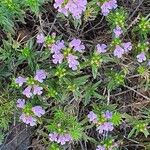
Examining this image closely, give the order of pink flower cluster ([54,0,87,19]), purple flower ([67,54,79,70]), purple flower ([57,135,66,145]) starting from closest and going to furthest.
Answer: pink flower cluster ([54,0,87,19])
purple flower ([67,54,79,70])
purple flower ([57,135,66,145])

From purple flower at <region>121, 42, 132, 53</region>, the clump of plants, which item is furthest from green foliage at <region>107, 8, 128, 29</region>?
purple flower at <region>121, 42, 132, 53</region>

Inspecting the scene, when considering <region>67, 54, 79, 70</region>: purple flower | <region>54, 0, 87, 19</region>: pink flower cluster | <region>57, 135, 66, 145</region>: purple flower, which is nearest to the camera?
<region>54, 0, 87, 19</region>: pink flower cluster

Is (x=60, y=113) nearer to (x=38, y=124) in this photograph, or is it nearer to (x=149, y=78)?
(x=38, y=124)

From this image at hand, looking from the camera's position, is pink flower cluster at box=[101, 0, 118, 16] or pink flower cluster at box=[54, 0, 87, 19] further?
pink flower cluster at box=[101, 0, 118, 16]

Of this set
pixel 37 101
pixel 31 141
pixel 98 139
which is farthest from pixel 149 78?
pixel 31 141

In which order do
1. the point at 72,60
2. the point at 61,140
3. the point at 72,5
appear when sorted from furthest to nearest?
the point at 61,140, the point at 72,60, the point at 72,5

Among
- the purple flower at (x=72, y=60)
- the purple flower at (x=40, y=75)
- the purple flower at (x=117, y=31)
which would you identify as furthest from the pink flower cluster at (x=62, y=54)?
the purple flower at (x=117, y=31)

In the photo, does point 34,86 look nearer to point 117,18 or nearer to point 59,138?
point 59,138

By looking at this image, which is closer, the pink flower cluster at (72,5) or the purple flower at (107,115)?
the pink flower cluster at (72,5)

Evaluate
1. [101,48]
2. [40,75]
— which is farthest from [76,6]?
[40,75]

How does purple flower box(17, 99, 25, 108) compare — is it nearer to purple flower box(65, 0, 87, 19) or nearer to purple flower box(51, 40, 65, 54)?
purple flower box(51, 40, 65, 54)

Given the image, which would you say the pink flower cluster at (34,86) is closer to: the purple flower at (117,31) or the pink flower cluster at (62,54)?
the pink flower cluster at (62,54)
